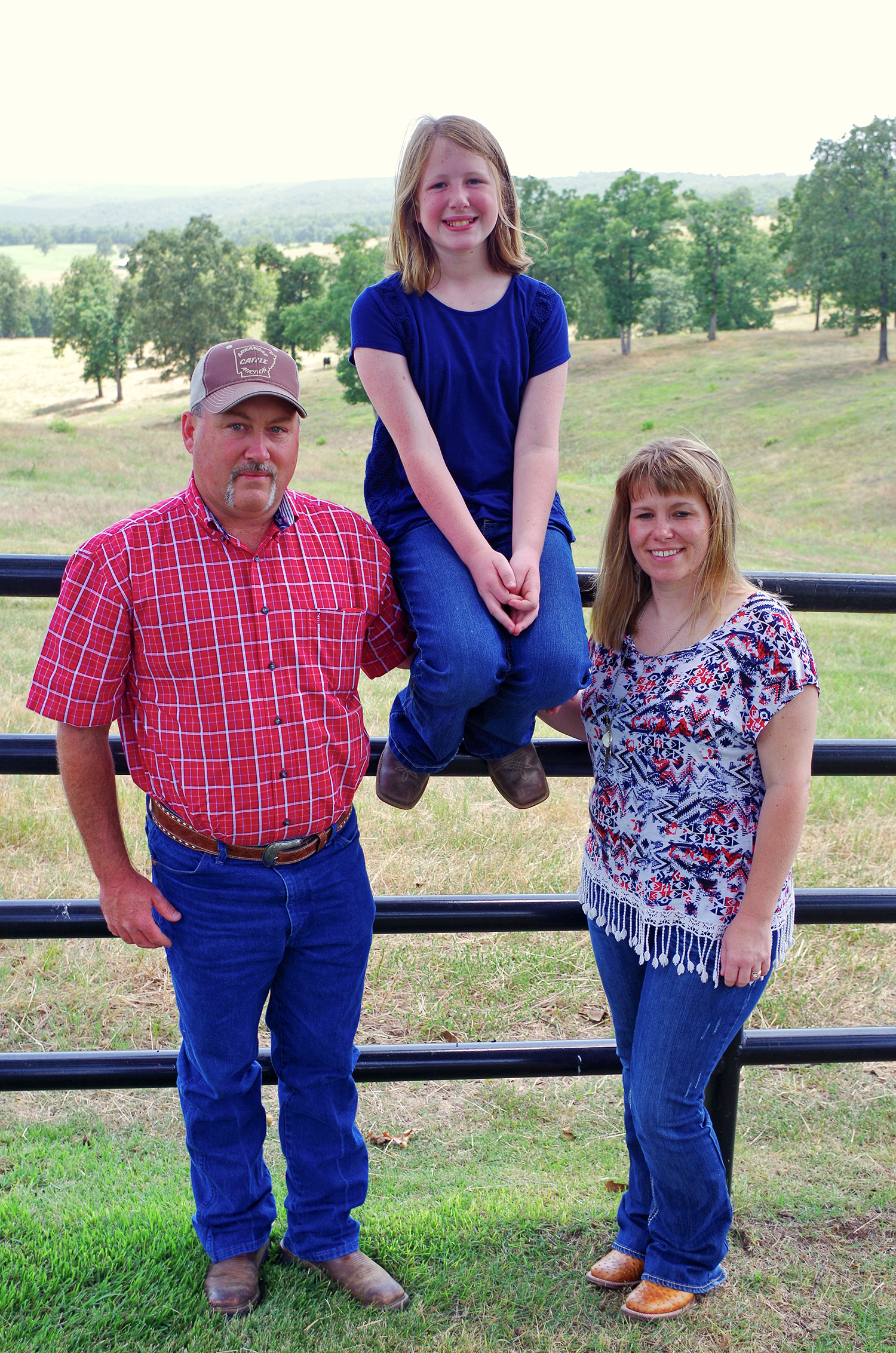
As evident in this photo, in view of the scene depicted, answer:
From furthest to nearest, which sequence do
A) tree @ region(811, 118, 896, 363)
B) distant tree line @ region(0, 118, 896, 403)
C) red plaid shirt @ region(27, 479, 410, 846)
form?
distant tree line @ region(0, 118, 896, 403) → tree @ region(811, 118, 896, 363) → red plaid shirt @ region(27, 479, 410, 846)

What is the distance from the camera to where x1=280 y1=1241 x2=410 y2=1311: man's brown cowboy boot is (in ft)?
7.72

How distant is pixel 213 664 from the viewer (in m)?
2.10

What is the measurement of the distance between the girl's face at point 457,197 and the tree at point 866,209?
56.4m

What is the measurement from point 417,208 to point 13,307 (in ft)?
448

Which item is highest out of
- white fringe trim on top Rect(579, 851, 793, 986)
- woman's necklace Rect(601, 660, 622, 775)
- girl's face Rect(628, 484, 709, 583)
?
girl's face Rect(628, 484, 709, 583)

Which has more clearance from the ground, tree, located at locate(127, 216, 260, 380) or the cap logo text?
tree, located at locate(127, 216, 260, 380)

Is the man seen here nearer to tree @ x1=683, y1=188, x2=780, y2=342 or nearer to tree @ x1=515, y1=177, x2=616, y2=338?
tree @ x1=515, y1=177, x2=616, y2=338

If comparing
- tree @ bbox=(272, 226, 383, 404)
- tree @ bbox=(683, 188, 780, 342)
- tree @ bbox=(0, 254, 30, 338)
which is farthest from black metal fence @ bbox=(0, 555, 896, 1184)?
tree @ bbox=(0, 254, 30, 338)

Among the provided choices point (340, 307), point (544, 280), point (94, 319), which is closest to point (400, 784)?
point (340, 307)

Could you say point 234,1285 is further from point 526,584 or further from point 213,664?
point 526,584

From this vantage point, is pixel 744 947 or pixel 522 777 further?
pixel 522 777

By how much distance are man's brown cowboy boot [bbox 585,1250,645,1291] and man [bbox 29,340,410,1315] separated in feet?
1.52

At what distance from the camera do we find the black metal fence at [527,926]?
2326mm

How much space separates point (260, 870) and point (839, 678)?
10.7 m
